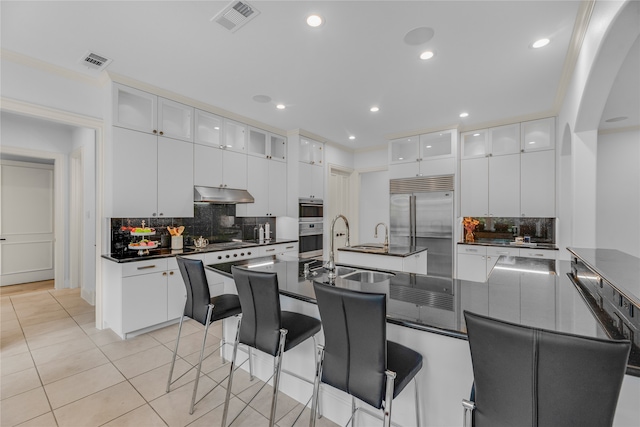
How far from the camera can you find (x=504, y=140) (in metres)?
4.51

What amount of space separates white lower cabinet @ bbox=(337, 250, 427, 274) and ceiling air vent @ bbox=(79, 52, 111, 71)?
3.31 metres

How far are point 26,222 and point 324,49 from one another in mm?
6152

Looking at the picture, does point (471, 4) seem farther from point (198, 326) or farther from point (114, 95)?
point (198, 326)

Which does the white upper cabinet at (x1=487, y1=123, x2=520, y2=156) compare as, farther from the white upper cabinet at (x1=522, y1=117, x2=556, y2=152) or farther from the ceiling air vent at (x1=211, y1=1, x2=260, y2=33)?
the ceiling air vent at (x1=211, y1=1, x2=260, y2=33)

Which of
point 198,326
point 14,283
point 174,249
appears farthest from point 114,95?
point 14,283

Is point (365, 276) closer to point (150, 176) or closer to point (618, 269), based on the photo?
point (618, 269)

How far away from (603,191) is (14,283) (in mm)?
9747

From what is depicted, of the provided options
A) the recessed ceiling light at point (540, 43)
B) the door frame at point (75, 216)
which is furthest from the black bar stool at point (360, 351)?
the door frame at point (75, 216)

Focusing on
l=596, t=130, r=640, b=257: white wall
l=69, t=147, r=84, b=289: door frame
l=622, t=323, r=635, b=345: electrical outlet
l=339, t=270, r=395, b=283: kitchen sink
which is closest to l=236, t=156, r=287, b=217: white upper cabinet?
l=69, t=147, r=84, b=289: door frame

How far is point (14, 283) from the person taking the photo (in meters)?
5.11

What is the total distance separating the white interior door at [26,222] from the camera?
4969 millimetres

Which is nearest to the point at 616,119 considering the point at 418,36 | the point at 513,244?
the point at 513,244

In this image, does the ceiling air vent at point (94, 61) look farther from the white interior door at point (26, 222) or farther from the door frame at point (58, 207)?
the white interior door at point (26, 222)

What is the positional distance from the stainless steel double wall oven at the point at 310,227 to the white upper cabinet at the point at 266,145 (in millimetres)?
933
